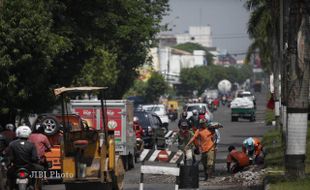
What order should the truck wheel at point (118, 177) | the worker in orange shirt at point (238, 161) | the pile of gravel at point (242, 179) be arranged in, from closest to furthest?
the truck wheel at point (118, 177), the pile of gravel at point (242, 179), the worker in orange shirt at point (238, 161)

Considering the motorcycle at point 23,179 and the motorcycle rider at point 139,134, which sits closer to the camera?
the motorcycle at point 23,179

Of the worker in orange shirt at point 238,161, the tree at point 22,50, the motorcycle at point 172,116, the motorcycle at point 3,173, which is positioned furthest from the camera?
the motorcycle at point 172,116

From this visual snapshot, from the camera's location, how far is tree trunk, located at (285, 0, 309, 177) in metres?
20.6

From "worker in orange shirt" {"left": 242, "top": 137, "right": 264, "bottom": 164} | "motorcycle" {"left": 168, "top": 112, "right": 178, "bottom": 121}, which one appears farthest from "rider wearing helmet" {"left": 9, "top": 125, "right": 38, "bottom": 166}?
"motorcycle" {"left": 168, "top": 112, "right": 178, "bottom": 121}

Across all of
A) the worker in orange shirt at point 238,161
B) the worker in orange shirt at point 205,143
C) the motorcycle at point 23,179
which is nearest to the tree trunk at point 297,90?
the worker in orange shirt at point 205,143

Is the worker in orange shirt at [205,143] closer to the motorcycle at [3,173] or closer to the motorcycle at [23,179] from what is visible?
the motorcycle at [3,173]

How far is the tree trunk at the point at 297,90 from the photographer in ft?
67.5

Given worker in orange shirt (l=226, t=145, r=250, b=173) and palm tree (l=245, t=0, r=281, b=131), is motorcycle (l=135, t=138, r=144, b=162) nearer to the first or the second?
worker in orange shirt (l=226, t=145, r=250, b=173)

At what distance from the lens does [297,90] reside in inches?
818

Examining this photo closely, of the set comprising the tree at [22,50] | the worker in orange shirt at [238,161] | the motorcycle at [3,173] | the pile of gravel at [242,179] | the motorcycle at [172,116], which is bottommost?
the motorcycle at [172,116]

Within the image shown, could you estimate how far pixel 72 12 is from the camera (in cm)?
4103

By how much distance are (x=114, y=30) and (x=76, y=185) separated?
22753 mm

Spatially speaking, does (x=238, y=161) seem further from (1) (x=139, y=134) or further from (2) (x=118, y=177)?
(1) (x=139, y=134)

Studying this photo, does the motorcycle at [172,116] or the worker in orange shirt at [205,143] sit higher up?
the worker in orange shirt at [205,143]
